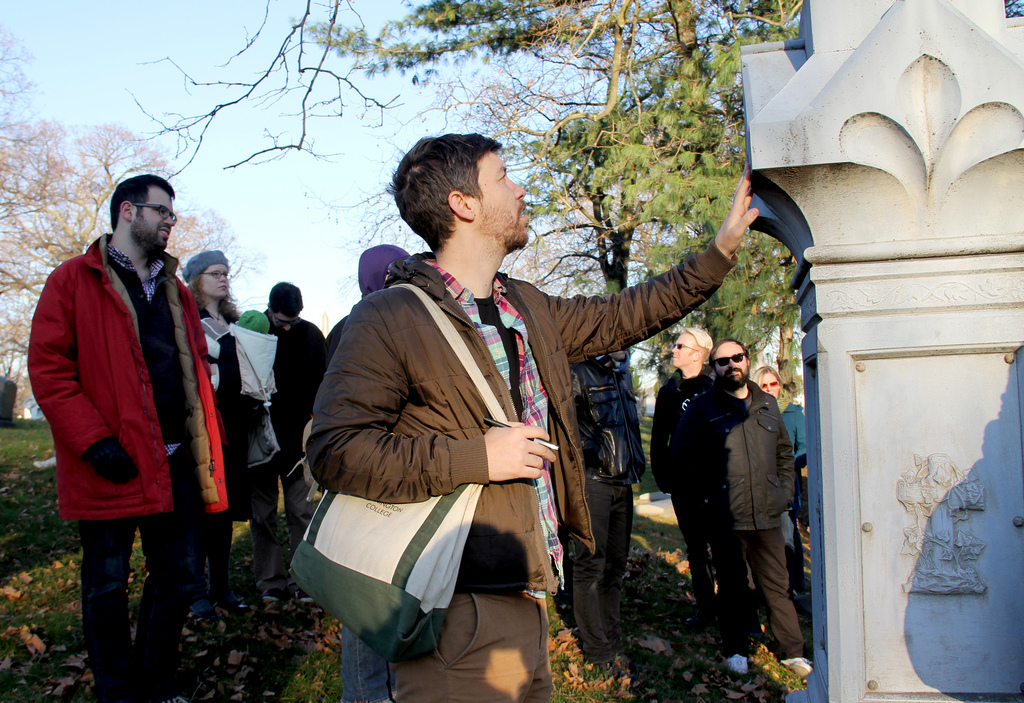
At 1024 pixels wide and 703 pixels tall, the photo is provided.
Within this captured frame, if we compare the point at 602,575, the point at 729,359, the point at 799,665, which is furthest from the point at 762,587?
the point at 729,359

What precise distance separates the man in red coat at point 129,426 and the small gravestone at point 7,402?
1357 cm

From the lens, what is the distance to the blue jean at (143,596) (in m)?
3.11

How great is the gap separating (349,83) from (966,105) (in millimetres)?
3452

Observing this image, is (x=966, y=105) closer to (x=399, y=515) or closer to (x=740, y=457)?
(x=399, y=515)

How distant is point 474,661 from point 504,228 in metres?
1.16

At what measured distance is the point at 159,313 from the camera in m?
3.56

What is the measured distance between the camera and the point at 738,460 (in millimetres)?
4746

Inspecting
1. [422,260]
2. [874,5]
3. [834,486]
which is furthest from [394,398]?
[874,5]

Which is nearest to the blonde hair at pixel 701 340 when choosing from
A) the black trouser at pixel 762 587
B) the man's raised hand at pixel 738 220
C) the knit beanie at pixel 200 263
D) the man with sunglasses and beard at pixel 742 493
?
the man with sunglasses and beard at pixel 742 493

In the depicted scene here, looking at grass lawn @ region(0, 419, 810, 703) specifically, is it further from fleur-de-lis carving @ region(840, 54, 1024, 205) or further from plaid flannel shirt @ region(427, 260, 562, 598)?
fleur-de-lis carving @ region(840, 54, 1024, 205)

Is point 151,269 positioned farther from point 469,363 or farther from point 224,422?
point 469,363

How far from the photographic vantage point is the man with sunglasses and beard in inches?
185

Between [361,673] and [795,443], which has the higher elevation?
[795,443]

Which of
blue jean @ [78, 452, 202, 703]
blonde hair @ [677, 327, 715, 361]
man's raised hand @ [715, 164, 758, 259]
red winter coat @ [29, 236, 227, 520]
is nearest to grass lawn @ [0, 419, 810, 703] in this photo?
blue jean @ [78, 452, 202, 703]
